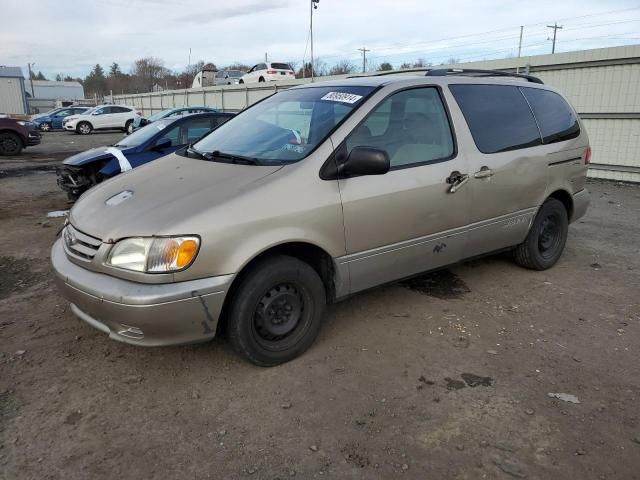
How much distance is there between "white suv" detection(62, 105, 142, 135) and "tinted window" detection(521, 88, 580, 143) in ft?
91.6

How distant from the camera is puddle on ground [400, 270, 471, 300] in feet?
14.8

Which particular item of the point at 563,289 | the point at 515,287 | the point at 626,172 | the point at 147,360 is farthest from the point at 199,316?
the point at 626,172

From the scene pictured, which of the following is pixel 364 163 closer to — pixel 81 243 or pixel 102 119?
pixel 81 243

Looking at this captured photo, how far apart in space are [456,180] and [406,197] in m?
0.54

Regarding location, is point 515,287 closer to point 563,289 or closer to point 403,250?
point 563,289

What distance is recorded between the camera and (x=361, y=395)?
3.01m

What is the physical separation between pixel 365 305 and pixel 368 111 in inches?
64.0

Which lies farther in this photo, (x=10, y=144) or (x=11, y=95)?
(x=11, y=95)

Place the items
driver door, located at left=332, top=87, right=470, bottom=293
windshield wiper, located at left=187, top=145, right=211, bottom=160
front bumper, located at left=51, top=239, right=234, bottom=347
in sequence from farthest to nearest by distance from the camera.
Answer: windshield wiper, located at left=187, top=145, right=211, bottom=160 < driver door, located at left=332, top=87, right=470, bottom=293 < front bumper, located at left=51, top=239, right=234, bottom=347

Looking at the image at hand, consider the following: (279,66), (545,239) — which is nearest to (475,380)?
(545,239)

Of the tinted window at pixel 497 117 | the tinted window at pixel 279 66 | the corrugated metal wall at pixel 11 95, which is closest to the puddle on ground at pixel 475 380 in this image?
the tinted window at pixel 497 117

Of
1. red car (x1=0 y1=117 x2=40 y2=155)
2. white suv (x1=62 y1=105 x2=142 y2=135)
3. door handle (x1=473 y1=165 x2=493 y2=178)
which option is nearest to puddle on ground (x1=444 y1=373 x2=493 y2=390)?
door handle (x1=473 y1=165 x2=493 y2=178)

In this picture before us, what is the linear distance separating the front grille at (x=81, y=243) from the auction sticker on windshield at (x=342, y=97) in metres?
1.92

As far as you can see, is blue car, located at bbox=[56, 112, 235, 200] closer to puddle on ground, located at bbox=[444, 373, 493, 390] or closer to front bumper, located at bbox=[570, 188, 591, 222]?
front bumper, located at bbox=[570, 188, 591, 222]
